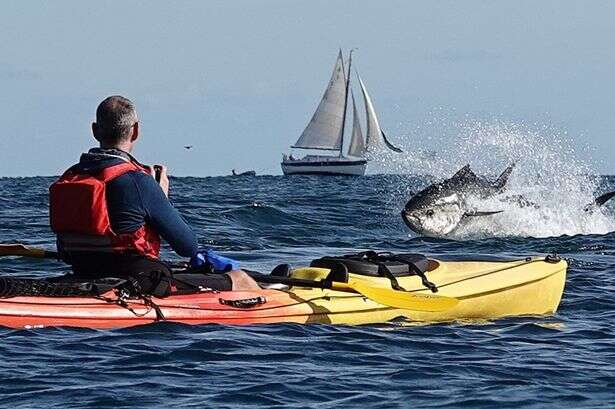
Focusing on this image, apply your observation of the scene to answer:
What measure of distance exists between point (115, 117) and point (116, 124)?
5cm

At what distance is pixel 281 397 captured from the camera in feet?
23.5

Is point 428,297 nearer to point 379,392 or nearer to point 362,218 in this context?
point 379,392

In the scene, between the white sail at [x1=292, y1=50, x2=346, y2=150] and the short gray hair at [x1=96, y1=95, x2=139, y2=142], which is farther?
the white sail at [x1=292, y1=50, x2=346, y2=150]

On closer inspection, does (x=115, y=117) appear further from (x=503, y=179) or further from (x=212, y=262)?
(x=503, y=179)

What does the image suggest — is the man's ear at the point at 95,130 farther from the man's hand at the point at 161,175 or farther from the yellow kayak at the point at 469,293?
the yellow kayak at the point at 469,293

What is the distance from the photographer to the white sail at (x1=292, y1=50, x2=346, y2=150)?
83.6m

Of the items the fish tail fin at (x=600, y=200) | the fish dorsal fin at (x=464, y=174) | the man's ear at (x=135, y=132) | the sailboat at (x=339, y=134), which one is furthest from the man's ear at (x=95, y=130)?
the sailboat at (x=339, y=134)

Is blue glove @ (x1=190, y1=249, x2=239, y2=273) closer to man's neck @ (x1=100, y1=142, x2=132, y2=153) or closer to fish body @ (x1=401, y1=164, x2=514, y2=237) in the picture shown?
man's neck @ (x1=100, y1=142, x2=132, y2=153)

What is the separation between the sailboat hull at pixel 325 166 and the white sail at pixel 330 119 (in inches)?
41.6

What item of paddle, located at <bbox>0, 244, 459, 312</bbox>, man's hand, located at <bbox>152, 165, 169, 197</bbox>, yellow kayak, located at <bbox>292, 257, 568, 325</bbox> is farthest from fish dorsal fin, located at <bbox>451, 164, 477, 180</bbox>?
man's hand, located at <bbox>152, 165, 169, 197</bbox>

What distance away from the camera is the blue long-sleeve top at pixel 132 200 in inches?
346

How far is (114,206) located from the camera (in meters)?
8.83

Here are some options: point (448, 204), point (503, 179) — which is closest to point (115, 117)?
point (448, 204)

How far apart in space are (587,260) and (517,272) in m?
4.82
